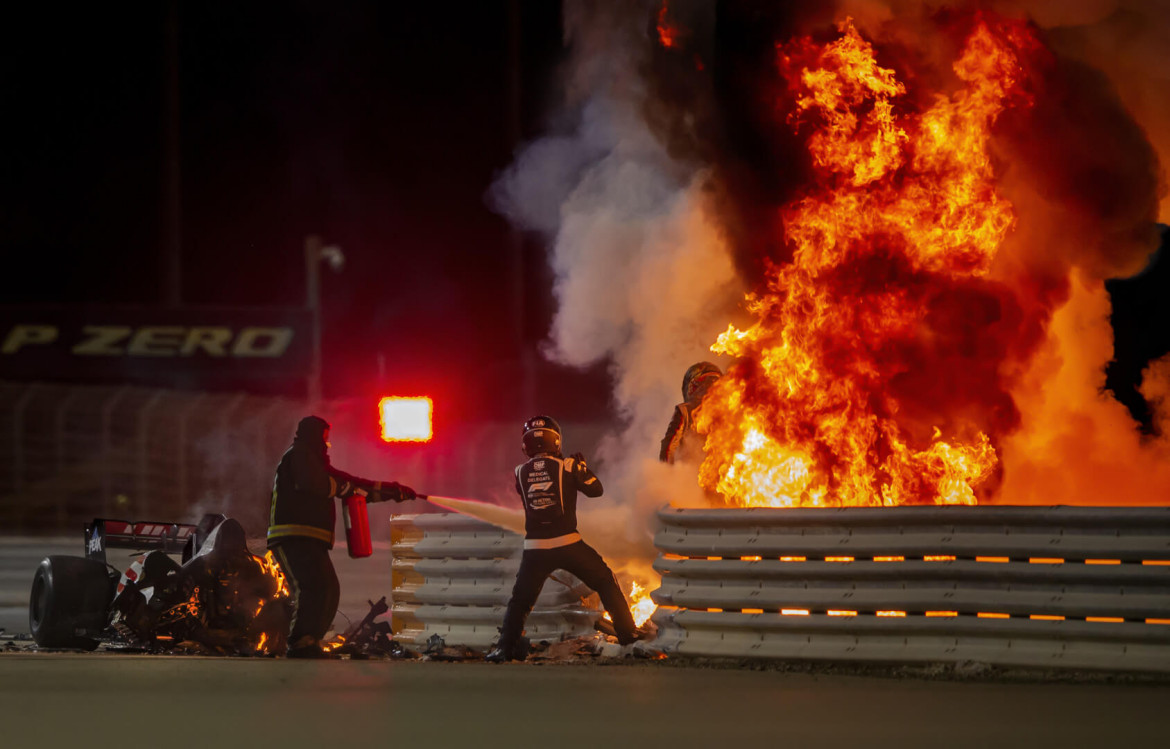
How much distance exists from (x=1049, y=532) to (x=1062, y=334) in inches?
277

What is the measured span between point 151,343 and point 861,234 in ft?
70.3

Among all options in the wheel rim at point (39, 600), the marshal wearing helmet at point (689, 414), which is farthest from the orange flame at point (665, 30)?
the wheel rim at point (39, 600)

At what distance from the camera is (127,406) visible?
76.1ft

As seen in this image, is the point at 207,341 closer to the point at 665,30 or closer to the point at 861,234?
the point at 665,30

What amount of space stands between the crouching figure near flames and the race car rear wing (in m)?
2.84

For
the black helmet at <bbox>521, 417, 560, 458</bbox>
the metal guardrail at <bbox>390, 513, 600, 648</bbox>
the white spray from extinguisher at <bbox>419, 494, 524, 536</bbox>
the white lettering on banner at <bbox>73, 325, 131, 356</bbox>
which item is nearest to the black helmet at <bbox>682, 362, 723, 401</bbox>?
the white spray from extinguisher at <bbox>419, 494, 524, 536</bbox>

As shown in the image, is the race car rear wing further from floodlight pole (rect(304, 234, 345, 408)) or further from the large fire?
floodlight pole (rect(304, 234, 345, 408))

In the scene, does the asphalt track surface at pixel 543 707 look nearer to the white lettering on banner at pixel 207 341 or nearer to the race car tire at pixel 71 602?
the race car tire at pixel 71 602

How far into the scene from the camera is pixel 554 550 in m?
11.1

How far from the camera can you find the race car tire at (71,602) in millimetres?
12203

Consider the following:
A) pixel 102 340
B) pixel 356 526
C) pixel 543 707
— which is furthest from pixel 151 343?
pixel 543 707

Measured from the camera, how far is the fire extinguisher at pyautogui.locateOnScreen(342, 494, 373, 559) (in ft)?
39.5

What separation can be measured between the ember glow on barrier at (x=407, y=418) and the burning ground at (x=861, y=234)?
17.5 feet

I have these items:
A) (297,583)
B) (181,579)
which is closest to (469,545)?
(297,583)
